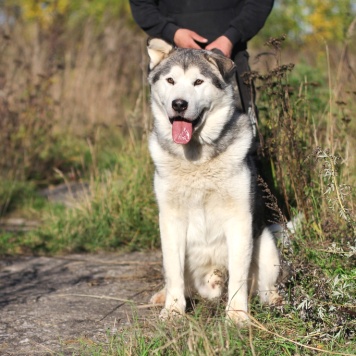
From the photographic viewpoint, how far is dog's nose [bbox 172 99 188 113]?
354 cm

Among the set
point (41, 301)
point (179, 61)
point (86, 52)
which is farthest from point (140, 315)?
point (86, 52)

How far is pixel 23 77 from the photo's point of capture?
858 cm

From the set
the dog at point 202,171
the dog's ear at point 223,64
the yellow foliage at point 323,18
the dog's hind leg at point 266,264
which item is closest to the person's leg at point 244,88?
the dog at point 202,171

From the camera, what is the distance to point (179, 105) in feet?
11.6

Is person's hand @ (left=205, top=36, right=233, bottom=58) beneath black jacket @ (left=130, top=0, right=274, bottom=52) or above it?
beneath

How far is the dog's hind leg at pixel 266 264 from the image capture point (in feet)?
13.0

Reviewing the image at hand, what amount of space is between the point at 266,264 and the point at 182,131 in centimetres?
100

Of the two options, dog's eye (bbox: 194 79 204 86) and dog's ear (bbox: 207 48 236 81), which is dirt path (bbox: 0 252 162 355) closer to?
dog's eye (bbox: 194 79 204 86)

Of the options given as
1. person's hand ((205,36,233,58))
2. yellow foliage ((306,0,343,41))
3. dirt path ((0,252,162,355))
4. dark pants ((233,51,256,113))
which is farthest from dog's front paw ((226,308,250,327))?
yellow foliage ((306,0,343,41))

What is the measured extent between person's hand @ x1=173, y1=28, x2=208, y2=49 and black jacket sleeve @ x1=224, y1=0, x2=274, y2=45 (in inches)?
7.7

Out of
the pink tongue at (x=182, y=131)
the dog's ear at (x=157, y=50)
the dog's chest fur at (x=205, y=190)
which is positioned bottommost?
the dog's chest fur at (x=205, y=190)

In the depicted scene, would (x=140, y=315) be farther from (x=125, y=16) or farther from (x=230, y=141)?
(x=125, y=16)

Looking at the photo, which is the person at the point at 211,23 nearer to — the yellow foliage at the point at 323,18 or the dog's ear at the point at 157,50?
the dog's ear at the point at 157,50

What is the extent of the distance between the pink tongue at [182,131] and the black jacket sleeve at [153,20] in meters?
0.96
